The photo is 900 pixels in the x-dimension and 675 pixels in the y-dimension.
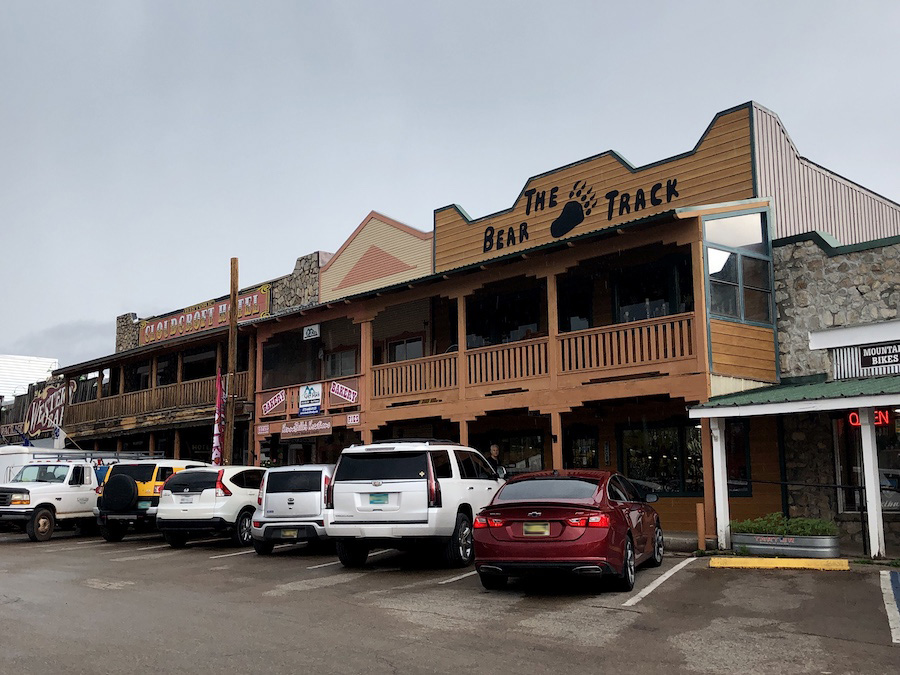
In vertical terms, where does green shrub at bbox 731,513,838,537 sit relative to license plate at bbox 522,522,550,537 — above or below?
below

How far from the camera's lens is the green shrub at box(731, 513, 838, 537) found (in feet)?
43.9

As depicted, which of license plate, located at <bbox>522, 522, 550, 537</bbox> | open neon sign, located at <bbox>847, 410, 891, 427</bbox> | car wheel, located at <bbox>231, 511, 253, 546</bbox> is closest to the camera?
license plate, located at <bbox>522, 522, 550, 537</bbox>

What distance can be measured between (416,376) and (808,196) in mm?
9565

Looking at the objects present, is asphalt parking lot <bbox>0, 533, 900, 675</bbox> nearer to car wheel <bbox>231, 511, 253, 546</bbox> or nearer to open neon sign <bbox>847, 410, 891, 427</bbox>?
car wheel <bbox>231, 511, 253, 546</bbox>

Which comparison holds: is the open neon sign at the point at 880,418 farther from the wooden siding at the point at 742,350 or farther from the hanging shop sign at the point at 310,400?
the hanging shop sign at the point at 310,400

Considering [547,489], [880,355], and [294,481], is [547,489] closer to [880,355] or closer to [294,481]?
[294,481]

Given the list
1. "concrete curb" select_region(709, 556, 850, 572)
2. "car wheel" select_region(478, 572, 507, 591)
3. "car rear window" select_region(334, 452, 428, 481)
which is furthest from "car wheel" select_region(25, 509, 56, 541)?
"concrete curb" select_region(709, 556, 850, 572)

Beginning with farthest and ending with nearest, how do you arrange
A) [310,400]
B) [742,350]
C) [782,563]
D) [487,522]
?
[310,400] → [742,350] → [782,563] → [487,522]

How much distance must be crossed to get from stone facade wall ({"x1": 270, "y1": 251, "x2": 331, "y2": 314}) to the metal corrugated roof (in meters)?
16.0

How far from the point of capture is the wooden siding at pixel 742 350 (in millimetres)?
15794

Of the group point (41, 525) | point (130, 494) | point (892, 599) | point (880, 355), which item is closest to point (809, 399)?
point (880, 355)

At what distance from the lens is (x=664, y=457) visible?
19000 millimetres

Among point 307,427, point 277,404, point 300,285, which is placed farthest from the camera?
point 300,285

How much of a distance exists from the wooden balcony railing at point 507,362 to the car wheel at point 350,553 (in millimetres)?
5828
